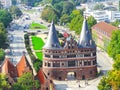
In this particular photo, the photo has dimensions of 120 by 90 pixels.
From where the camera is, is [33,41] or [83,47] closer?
[83,47]

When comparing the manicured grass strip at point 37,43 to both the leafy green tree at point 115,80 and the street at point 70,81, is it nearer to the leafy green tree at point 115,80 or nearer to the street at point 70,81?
the street at point 70,81

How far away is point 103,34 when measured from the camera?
121000 mm

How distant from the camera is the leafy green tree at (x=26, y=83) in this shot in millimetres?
65875

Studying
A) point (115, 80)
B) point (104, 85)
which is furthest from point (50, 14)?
point (115, 80)

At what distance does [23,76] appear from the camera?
67.8m

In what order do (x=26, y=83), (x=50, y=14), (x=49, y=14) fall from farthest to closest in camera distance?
1. (x=49, y=14)
2. (x=50, y=14)
3. (x=26, y=83)

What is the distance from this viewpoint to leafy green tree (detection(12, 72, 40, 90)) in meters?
65.9

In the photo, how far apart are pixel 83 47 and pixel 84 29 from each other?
3.76m

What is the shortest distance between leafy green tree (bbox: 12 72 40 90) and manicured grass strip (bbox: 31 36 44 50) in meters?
54.0

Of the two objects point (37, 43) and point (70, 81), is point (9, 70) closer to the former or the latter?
point (70, 81)

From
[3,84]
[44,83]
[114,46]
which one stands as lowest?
[114,46]

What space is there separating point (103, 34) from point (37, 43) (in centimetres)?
2040

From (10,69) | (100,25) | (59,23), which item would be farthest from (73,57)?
(59,23)

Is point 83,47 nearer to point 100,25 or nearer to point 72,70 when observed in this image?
point 72,70
